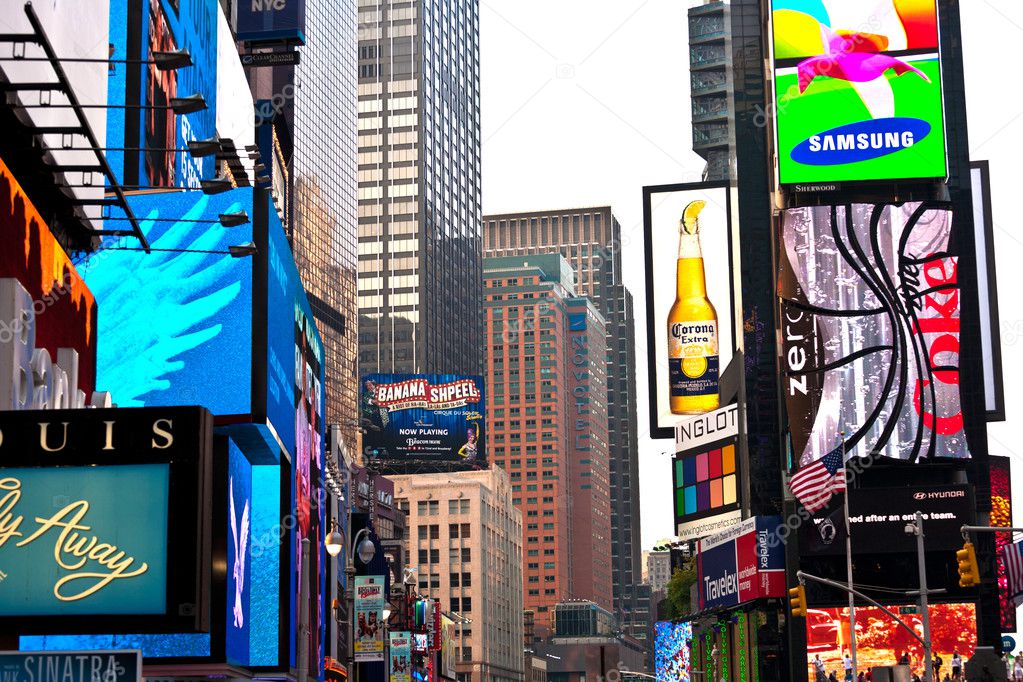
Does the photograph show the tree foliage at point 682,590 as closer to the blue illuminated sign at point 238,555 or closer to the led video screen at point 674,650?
the led video screen at point 674,650

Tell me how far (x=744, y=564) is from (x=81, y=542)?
7511 cm

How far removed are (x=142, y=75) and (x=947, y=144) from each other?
60.2 m

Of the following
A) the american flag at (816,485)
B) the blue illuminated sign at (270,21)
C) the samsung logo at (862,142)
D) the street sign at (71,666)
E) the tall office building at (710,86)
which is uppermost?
the tall office building at (710,86)

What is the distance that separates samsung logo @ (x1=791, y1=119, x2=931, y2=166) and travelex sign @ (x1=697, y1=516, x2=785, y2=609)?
19826 mm

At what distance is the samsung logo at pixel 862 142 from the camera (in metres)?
87.9

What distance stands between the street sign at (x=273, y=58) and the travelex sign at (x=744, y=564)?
34.7 meters

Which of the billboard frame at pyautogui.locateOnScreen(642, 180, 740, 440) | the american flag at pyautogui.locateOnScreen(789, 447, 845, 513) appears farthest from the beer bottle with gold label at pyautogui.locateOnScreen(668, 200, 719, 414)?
the american flag at pyautogui.locateOnScreen(789, 447, 845, 513)

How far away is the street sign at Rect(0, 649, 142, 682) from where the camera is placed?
14.4 meters

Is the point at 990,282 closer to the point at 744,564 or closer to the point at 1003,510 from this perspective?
the point at 1003,510

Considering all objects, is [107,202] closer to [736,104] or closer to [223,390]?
[223,390]

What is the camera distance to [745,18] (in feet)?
309

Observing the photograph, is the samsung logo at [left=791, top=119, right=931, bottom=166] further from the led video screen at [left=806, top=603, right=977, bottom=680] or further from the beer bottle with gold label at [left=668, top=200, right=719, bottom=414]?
the led video screen at [left=806, top=603, right=977, bottom=680]

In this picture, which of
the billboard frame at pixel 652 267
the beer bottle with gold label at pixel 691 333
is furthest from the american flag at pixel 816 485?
the beer bottle with gold label at pixel 691 333

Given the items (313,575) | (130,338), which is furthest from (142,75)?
(313,575)
